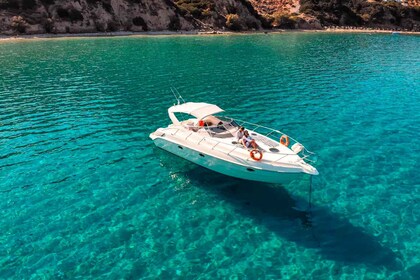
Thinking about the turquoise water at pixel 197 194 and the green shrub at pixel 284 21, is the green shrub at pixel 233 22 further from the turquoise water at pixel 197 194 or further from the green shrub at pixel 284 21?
the turquoise water at pixel 197 194

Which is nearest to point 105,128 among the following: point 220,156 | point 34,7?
point 220,156

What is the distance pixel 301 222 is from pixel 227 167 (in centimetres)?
474

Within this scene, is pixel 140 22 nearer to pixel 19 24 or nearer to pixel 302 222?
pixel 19 24

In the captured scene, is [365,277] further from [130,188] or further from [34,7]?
[34,7]

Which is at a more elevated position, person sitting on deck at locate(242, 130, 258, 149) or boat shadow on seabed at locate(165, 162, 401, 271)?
person sitting on deck at locate(242, 130, 258, 149)

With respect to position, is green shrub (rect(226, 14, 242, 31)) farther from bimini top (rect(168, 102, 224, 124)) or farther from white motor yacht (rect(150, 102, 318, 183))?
bimini top (rect(168, 102, 224, 124))

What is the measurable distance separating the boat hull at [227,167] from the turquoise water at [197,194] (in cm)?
97

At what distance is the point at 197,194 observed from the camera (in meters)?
17.3

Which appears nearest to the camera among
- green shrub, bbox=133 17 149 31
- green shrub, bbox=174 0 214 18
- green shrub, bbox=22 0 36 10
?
green shrub, bbox=22 0 36 10

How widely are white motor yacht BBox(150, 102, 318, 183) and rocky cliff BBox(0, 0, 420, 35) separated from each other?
91.8 metres

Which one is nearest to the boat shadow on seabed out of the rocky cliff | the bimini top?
the bimini top

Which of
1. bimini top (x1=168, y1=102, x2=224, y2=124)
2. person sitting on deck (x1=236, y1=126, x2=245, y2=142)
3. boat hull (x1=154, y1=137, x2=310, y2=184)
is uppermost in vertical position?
bimini top (x1=168, y1=102, x2=224, y2=124)

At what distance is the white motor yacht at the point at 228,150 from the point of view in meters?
15.8

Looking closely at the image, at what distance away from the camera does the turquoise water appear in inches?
502
